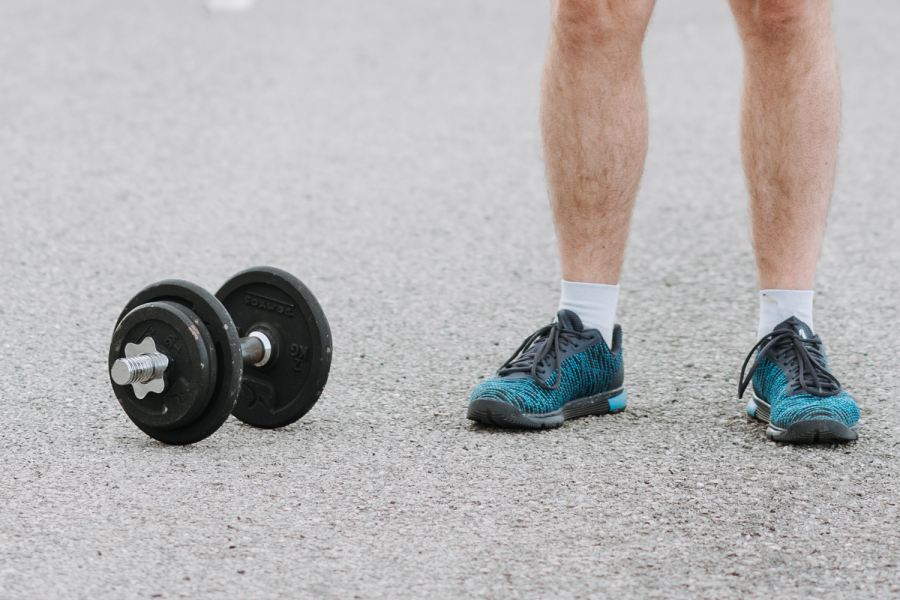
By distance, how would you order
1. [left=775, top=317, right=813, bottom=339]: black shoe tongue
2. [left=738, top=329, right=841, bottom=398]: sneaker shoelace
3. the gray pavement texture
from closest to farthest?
the gray pavement texture
[left=738, top=329, right=841, bottom=398]: sneaker shoelace
[left=775, top=317, right=813, bottom=339]: black shoe tongue

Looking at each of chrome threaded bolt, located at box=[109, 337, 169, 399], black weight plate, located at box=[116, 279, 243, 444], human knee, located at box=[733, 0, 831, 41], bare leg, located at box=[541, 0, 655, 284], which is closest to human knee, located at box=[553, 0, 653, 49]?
bare leg, located at box=[541, 0, 655, 284]

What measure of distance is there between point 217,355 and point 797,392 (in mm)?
1108

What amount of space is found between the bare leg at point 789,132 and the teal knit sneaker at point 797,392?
0.43 ft

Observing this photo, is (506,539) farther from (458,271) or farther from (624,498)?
(458,271)

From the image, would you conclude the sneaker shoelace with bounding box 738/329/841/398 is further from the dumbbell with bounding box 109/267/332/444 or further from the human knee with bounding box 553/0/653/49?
the dumbbell with bounding box 109/267/332/444

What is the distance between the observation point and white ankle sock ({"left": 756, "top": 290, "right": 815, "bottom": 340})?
2.24 metres

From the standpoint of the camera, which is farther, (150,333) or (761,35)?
(761,35)

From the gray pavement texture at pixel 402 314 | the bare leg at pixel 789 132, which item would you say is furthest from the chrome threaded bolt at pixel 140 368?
the bare leg at pixel 789 132

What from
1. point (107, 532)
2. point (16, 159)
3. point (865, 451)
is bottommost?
point (107, 532)

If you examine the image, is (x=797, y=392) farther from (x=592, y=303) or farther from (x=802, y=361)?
(x=592, y=303)

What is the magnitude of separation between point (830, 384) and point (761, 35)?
72cm

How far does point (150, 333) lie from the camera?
1.93 metres

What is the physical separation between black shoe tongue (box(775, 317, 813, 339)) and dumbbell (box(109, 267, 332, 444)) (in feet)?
3.08

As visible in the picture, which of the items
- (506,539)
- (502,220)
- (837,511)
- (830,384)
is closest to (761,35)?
(830,384)
